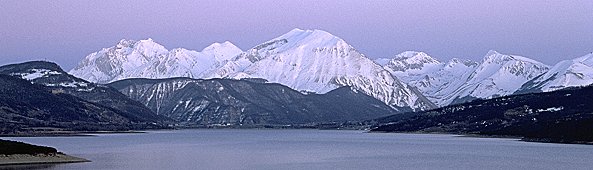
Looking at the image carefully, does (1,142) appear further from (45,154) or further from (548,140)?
(548,140)

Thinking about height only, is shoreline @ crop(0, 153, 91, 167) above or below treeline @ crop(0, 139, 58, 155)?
below

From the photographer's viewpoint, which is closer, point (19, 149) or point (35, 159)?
point (19, 149)

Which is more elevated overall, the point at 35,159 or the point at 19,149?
the point at 19,149

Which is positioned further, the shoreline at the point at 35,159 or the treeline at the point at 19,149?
the treeline at the point at 19,149

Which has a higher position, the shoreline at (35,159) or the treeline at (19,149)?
the treeline at (19,149)

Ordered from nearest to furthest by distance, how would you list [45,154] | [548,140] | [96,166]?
[96,166], [45,154], [548,140]

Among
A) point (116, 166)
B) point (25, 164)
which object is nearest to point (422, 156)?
point (116, 166)

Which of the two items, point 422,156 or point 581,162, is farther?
point 422,156

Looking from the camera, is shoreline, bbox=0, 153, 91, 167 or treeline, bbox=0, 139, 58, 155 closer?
shoreline, bbox=0, 153, 91, 167
